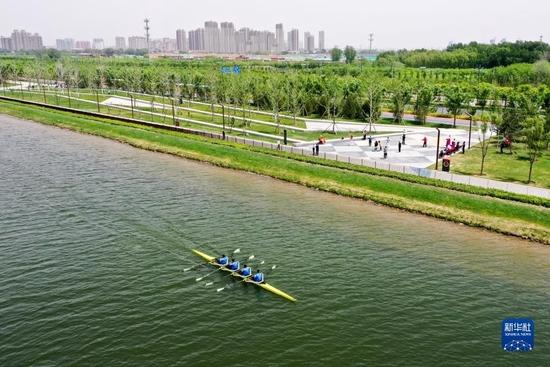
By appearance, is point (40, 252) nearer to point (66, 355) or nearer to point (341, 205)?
point (66, 355)

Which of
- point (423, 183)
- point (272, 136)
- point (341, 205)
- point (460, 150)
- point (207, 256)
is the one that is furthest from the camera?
point (272, 136)

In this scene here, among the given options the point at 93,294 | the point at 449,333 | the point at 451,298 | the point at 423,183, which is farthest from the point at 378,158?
the point at 93,294

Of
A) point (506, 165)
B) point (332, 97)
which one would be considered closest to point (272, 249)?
point (506, 165)

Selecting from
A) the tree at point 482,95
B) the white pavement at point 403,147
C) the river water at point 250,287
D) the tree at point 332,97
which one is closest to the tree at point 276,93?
the tree at point 332,97

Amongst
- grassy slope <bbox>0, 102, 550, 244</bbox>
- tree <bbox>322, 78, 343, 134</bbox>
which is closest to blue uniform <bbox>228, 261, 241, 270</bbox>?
grassy slope <bbox>0, 102, 550, 244</bbox>

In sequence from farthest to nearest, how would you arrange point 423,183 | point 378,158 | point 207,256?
point 378,158 < point 423,183 < point 207,256

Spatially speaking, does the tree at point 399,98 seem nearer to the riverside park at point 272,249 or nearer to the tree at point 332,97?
the tree at point 332,97

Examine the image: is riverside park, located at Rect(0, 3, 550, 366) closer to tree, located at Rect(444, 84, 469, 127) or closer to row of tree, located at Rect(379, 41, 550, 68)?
tree, located at Rect(444, 84, 469, 127)
